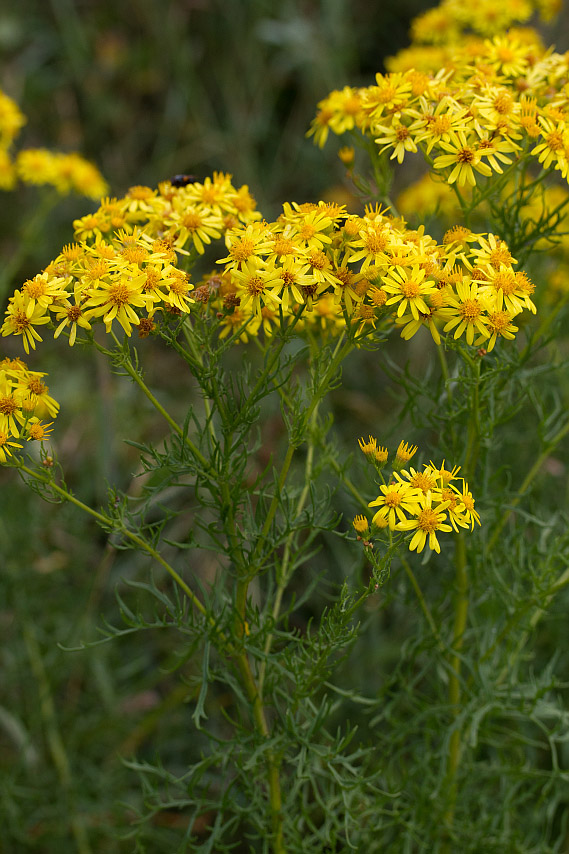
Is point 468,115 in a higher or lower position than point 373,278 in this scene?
higher

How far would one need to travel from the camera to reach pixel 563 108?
6.39 ft

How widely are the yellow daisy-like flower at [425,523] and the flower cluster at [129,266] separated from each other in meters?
0.58

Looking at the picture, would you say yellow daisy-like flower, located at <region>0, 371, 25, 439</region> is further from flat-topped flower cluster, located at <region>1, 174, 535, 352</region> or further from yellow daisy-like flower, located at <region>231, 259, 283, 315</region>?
yellow daisy-like flower, located at <region>231, 259, 283, 315</region>

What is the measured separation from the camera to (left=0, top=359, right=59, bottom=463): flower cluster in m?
1.59

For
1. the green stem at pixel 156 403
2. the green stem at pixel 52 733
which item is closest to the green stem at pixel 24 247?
the green stem at pixel 52 733

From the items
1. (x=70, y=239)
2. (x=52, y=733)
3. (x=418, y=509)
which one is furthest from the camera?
(x=70, y=239)

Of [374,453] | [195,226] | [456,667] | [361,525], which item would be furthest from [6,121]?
[456,667]

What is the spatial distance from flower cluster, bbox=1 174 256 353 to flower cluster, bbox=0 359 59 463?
71 millimetres

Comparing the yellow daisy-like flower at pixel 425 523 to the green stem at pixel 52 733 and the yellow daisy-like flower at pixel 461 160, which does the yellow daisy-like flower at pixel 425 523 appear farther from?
the green stem at pixel 52 733

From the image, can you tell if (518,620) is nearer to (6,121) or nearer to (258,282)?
(258,282)

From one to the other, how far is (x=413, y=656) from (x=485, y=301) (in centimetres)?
101

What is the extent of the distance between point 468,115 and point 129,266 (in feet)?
2.84

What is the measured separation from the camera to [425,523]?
1494 millimetres

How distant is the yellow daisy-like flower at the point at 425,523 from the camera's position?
1.48 meters
